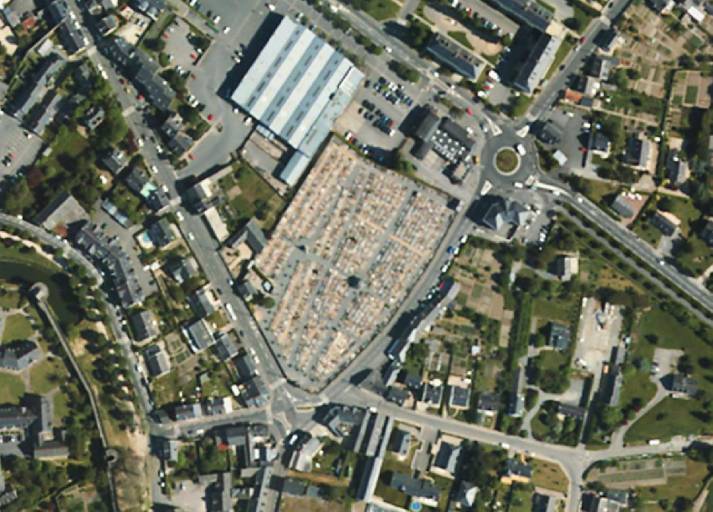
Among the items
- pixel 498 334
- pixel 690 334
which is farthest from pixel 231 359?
A: pixel 690 334

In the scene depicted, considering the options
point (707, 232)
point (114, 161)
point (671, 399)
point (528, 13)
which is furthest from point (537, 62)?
point (114, 161)

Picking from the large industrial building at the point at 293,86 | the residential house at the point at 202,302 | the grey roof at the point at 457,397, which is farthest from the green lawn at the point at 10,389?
the grey roof at the point at 457,397

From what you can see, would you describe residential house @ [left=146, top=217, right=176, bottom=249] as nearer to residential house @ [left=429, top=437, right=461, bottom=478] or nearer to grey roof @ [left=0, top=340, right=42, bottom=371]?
grey roof @ [left=0, top=340, right=42, bottom=371]

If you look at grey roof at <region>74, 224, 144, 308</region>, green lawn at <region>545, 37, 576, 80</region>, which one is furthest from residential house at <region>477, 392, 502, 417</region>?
grey roof at <region>74, 224, 144, 308</region>

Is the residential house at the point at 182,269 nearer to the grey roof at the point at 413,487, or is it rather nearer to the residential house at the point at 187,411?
the residential house at the point at 187,411

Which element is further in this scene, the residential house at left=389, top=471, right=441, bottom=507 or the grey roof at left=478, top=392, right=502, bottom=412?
the grey roof at left=478, top=392, right=502, bottom=412
